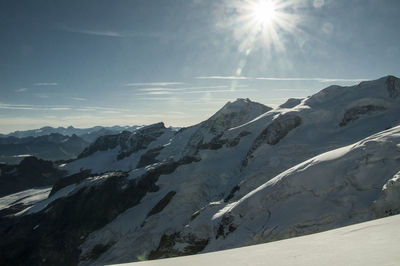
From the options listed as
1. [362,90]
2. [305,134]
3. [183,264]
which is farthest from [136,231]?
[362,90]

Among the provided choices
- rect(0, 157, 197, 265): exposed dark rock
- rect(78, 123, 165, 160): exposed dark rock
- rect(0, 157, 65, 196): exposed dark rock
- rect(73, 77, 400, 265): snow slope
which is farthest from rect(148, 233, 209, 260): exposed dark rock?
rect(0, 157, 65, 196): exposed dark rock

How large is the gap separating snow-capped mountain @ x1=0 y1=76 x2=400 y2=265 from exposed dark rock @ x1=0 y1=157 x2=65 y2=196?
308 ft

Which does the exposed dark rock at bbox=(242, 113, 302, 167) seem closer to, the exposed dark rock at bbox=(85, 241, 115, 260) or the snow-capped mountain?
the snow-capped mountain

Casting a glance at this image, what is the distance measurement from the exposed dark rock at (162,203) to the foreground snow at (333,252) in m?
46.2

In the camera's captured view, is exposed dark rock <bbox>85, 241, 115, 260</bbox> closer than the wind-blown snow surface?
Yes

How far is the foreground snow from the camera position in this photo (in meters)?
3.34

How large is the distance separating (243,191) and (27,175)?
164225 mm

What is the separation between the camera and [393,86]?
5247cm

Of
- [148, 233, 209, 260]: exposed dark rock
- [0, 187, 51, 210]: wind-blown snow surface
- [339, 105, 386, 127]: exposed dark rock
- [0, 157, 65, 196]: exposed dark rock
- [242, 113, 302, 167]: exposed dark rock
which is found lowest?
[0, 187, 51, 210]: wind-blown snow surface

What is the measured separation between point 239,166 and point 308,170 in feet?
115

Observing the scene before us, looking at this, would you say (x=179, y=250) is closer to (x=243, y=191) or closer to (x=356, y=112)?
(x=243, y=191)

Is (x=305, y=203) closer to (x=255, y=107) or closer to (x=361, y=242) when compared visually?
(x=361, y=242)

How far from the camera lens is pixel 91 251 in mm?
45906

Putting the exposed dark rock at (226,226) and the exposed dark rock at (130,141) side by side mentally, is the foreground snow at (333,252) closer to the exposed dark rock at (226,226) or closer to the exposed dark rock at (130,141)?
the exposed dark rock at (226,226)
